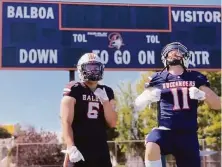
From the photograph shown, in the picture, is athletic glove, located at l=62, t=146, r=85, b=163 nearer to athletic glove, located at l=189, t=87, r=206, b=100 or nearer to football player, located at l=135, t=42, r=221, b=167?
football player, located at l=135, t=42, r=221, b=167

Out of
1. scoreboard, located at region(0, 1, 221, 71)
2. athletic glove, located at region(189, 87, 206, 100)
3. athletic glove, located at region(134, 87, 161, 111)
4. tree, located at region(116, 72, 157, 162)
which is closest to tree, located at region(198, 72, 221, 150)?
tree, located at region(116, 72, 157, 162)

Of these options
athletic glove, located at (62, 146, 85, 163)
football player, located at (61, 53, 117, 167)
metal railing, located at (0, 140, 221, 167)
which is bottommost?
metal railing, located at (0, 140, 221, 167)

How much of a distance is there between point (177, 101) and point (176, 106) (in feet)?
0.13

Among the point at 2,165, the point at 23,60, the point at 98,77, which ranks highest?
the point at 23,60

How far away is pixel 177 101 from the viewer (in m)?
3.47

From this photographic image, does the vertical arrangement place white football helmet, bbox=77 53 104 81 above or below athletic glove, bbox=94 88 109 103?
above

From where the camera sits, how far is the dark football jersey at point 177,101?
135 inches

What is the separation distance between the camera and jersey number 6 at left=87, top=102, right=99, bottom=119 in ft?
11.1

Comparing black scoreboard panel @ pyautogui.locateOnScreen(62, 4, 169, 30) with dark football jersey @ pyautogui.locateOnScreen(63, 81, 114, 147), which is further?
black scoreboard panel @ pyautogui.locateOnScreen(62, 4, 169, 30)

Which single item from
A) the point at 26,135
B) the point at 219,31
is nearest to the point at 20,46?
the point at 219,31

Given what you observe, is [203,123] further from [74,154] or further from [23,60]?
[74,154]

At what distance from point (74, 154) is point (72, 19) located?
25.0ft

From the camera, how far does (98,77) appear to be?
346 centimetres

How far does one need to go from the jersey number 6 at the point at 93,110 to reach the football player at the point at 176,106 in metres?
0.40
